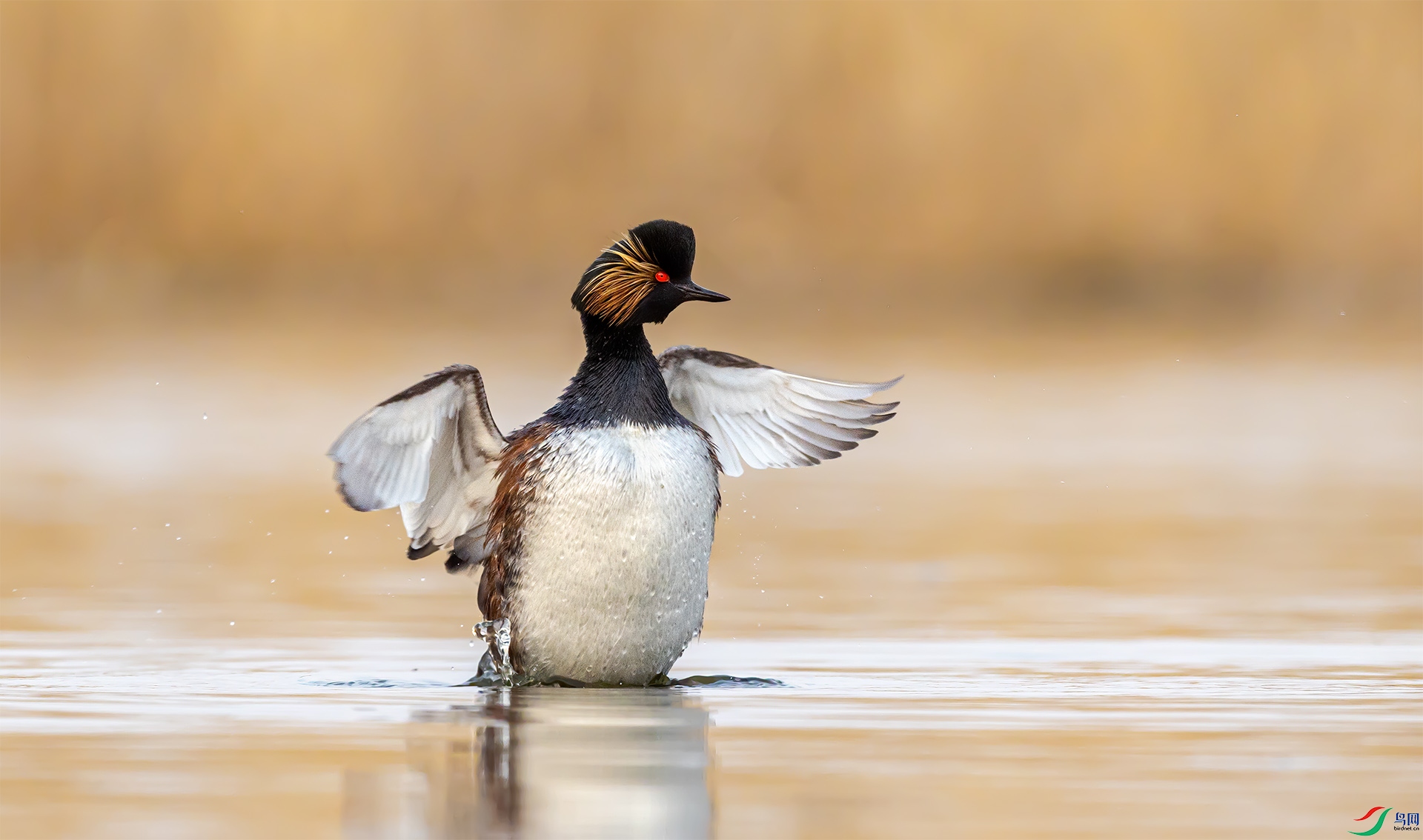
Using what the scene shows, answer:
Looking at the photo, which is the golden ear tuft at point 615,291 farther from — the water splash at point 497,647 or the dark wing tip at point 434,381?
the water splash at point 497,647

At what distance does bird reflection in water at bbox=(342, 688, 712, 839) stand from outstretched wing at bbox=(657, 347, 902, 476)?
6.54 ft

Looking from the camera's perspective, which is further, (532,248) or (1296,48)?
(1296,48)

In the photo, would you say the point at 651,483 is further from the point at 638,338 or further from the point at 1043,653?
the point at 1043,653

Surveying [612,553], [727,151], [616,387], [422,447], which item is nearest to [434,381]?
[422,447]

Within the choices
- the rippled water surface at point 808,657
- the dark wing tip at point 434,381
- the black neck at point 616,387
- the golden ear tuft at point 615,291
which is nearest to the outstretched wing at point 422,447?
the dark wing tip at point 434,381

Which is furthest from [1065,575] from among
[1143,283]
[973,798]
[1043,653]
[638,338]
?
[1143,283]

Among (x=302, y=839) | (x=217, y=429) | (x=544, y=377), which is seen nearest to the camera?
(x=302, y=839)

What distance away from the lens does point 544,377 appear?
27.6 m

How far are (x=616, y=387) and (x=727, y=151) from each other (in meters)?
45.0

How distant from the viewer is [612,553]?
382 inches

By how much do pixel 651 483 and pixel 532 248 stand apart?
41.6 metres

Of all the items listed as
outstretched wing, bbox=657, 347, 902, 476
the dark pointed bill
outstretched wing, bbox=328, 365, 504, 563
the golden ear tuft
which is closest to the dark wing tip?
outstretched wing, bbox=328, 365, 504, 563

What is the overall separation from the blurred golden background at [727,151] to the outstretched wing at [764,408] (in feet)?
113

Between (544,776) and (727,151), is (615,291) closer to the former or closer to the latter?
(544,776)
